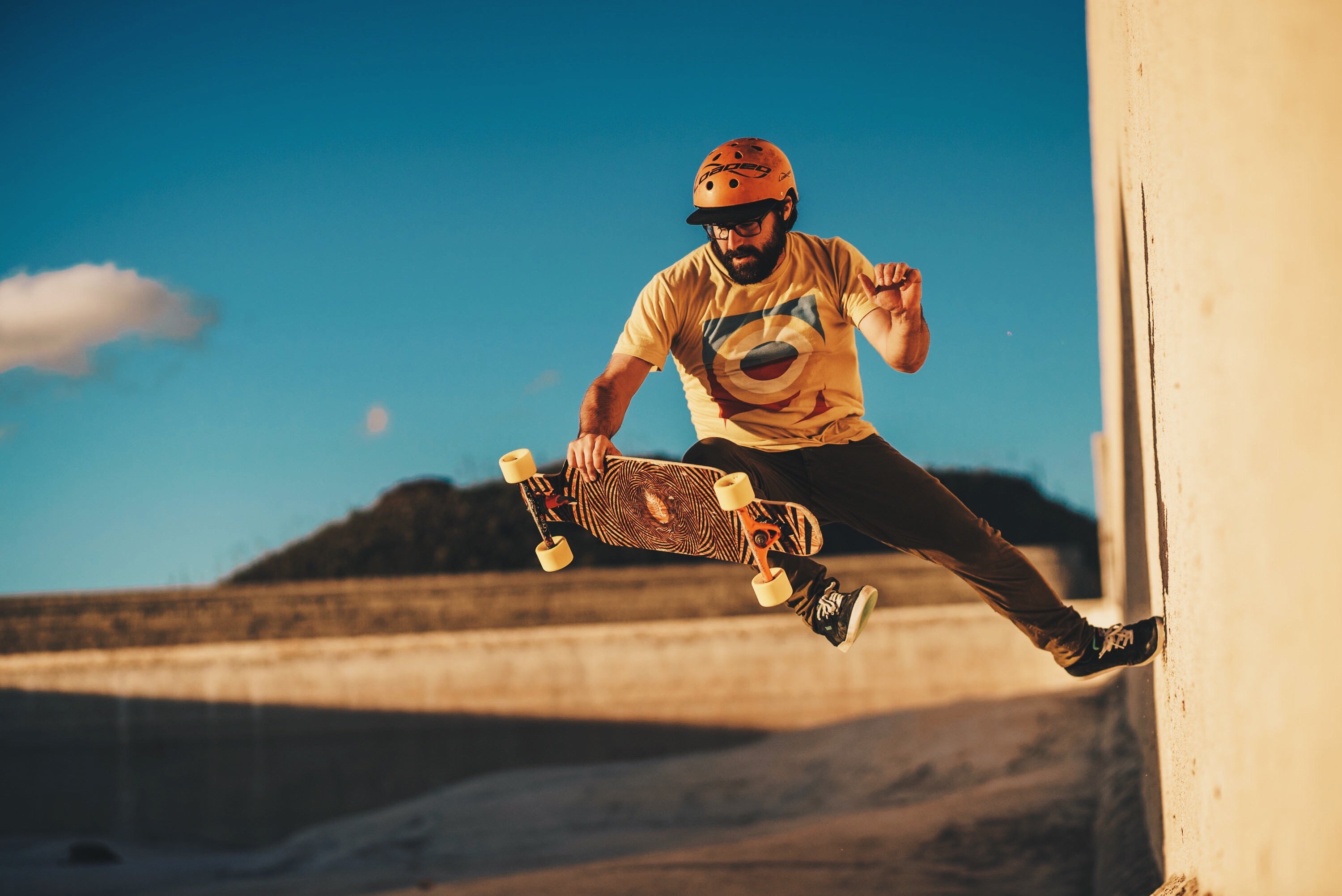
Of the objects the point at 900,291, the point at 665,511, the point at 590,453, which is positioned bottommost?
the point at 665,511

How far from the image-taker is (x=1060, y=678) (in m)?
15.2

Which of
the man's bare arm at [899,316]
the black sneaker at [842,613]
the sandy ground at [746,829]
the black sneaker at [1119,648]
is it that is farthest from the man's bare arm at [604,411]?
the sandy ground at [746,829]

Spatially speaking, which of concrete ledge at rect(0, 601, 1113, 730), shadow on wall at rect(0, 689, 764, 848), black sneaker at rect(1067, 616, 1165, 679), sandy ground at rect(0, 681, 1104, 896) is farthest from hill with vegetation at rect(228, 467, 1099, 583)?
black sneaker at rect(1067, 616, 1165, 679)

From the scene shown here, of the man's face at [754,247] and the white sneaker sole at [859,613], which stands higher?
the man's face at [754,247]

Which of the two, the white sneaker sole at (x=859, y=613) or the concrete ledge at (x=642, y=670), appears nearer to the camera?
the white sneaker sole at (x=859, y=613)

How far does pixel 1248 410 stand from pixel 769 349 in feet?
4.01

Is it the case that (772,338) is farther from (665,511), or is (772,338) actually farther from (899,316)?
(665,511)

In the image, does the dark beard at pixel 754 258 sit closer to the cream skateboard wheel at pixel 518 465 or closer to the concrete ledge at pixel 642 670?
the cream skateboard wheel at pixel 518 465

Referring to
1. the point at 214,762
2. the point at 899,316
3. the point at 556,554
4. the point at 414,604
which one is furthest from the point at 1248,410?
the point at 214,762

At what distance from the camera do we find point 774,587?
8.58 feet

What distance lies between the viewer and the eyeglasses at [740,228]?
263cm

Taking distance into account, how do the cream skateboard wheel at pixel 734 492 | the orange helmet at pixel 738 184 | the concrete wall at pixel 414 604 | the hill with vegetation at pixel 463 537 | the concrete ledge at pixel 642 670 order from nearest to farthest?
the cream skateboard wheel at pixel 734 492
the orange helmet at pixel 738 184
the concrete ledge at pixel 642 670
the concrete wall at pixel 414 604
the hill with vegetation at pixel 463 537

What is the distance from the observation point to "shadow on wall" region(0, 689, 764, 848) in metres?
14.7

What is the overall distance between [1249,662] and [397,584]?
1527cm
